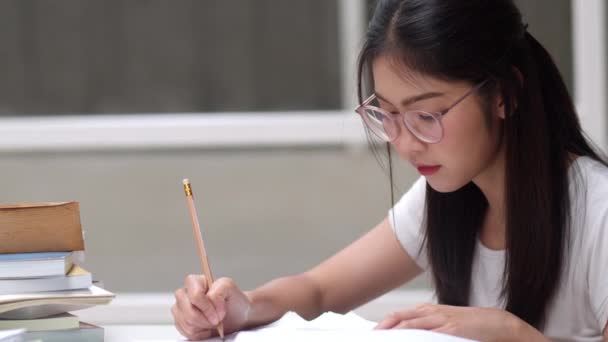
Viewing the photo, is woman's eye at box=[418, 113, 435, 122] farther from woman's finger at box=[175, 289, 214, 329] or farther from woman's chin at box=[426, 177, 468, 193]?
woman's finger at box=[175, 289, 214, 329]

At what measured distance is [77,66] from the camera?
4004 mm

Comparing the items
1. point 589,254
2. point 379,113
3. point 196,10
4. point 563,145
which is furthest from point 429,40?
point 196,10

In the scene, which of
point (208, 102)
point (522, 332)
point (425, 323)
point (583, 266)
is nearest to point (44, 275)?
point (425, 323)

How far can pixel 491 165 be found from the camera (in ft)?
4.42

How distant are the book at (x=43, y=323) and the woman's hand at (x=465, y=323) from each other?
37 centimetres

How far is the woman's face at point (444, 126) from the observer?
1.19 meters

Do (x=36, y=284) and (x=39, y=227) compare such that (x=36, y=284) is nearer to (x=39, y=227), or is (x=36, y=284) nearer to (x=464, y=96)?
(x=39, y=227)

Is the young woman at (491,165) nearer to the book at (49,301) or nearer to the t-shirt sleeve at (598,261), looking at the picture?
the t-shirt sleeve at (598,261)

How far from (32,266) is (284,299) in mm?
439

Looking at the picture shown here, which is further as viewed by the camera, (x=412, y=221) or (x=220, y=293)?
(x=412, y=221)

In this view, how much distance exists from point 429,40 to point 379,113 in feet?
0.40

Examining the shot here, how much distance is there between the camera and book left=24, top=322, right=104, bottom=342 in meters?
1.08

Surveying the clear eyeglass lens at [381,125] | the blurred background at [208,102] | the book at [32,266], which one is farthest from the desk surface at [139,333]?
the blurred background at [208,102]

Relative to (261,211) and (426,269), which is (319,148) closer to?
(261,211)
